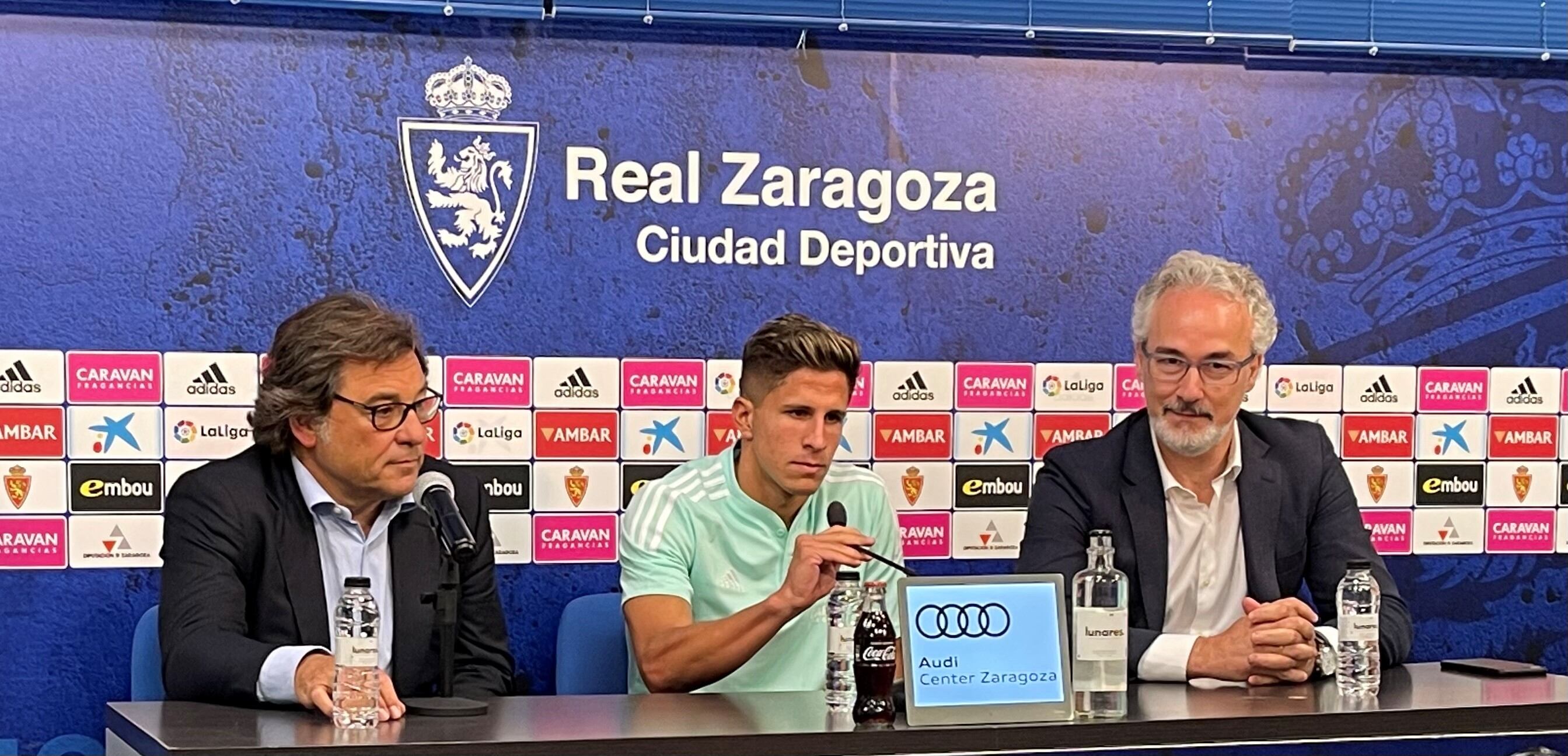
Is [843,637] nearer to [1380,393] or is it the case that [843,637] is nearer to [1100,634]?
[1100,634]

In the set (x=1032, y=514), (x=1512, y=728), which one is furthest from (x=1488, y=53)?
(x=1512, y=728)

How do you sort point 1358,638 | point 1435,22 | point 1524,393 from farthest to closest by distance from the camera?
point 1524,393, point 1435,22, point 1358,638

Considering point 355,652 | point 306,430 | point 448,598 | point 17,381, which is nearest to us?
point 355,652

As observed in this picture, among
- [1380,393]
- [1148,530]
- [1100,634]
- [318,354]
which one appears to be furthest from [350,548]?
[1380,393]

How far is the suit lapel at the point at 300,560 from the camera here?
109 inches

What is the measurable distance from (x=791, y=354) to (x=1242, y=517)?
0.85 metres

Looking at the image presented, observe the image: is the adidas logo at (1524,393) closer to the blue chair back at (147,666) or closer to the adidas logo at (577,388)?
the adidas logo at (577,388)

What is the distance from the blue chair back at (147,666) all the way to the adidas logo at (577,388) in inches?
36.2

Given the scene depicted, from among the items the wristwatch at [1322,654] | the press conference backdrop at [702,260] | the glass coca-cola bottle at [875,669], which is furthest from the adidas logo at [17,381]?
the wristwatch at [1322,654]

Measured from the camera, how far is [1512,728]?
2.46 metres

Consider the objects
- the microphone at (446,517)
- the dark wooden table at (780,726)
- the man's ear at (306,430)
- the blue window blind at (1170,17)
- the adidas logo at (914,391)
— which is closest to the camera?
the dark wooden table at (780,726)

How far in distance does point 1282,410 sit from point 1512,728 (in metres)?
1.47

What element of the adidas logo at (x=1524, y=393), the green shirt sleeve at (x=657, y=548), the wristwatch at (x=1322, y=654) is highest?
the adidas logo at (x=1524, y=393)

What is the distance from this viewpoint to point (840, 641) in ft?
8.02
